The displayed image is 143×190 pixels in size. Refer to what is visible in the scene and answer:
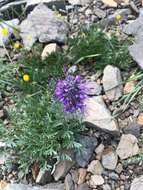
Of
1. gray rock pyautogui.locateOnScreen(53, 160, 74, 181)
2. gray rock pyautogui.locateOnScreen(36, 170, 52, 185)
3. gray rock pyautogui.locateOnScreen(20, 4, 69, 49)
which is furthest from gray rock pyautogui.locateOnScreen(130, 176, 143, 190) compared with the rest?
gray rock pyautogui.locateOnScreen(20, 4, 69, 49)

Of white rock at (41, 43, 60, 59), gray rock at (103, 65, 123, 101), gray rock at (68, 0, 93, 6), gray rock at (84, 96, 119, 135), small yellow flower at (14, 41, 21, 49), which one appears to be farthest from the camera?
gray rock at (68, 0, 93, 6)

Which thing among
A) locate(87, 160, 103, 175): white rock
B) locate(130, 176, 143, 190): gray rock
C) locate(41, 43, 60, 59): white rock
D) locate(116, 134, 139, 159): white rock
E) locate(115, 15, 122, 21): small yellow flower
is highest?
locate(115, 15, 122, 21): small yellow flower

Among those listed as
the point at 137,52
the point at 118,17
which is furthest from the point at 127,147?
the point at 118,17

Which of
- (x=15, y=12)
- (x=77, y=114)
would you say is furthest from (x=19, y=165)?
(x=15, y=12)

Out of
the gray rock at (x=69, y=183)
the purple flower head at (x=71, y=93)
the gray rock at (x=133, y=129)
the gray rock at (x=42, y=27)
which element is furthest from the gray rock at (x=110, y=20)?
the gray rock at (x=69, y=183)

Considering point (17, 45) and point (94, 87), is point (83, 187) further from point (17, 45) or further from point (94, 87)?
point (17, 45)

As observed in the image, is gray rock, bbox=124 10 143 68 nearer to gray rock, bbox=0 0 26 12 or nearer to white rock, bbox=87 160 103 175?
white rock, bbox=87 160 103 175

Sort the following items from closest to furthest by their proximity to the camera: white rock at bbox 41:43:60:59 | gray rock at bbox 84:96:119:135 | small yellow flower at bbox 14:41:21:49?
gray rock at bbox 84:96:119:135, white rock at bbox 41:43:60:59, small yellow flower at bbox 14:41:21:49

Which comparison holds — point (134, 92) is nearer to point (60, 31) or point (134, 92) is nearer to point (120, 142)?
point (120, 142)
